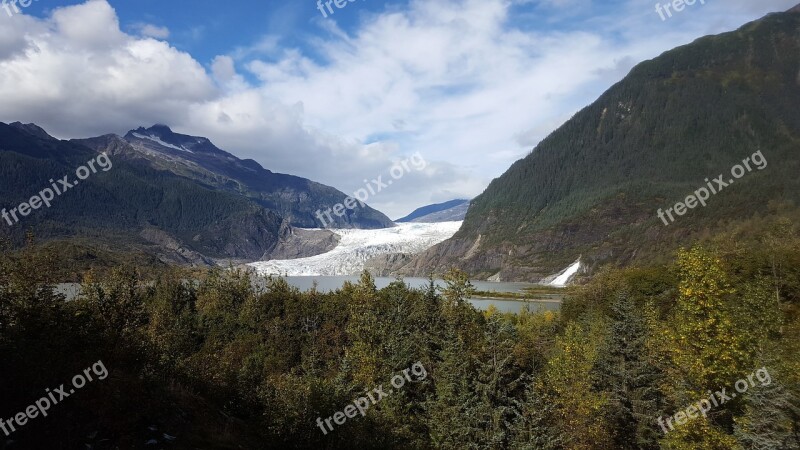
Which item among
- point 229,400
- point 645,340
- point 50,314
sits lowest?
point 645,340

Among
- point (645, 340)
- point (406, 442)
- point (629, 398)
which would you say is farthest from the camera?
point (645, 340)

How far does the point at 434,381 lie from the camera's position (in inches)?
1918

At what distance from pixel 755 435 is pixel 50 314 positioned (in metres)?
33.8

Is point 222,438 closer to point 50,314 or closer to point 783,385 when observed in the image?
point 50,314

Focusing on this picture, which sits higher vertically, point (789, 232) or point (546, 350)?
point (789, 232)

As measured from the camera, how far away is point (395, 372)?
1911 inches

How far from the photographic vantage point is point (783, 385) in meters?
25.6

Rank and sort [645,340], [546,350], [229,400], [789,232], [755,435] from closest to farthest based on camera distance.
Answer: [755,435] < [229,400] < [645,340] < [546,350] < [789,232]

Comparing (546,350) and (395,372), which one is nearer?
(395,372)

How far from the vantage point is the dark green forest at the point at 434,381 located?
1720cm

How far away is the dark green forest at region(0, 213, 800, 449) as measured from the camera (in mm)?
17203

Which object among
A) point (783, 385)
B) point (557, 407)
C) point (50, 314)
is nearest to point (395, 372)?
point (557, 407)

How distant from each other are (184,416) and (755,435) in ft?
94.2

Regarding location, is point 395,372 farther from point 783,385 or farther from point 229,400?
point 783,385
